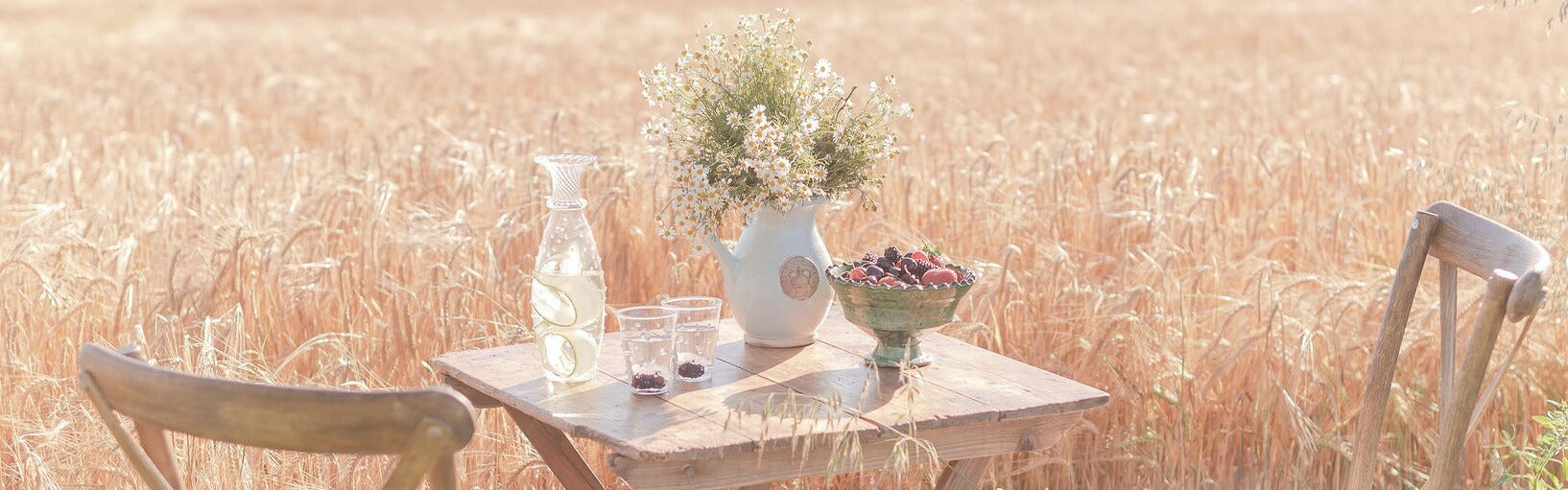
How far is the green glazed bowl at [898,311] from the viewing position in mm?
2502

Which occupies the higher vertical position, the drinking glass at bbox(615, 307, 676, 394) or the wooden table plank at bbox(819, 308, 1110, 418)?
the drinking glass at bbox(615, 307, 676, 394)

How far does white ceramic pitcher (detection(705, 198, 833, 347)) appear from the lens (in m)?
2.69

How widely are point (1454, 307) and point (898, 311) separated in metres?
0.83

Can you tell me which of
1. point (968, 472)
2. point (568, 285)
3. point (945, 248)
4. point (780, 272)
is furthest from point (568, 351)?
point (945, 248)

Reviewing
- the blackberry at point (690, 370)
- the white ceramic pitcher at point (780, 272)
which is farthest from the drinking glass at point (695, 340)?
the white ceramic pitcher at point (780, 272)

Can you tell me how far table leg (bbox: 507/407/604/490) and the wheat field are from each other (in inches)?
13.7

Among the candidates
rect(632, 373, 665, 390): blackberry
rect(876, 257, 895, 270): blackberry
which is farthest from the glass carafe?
rect(876, 257, 895, 270): blackberry

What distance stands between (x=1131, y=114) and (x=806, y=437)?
20.1ft

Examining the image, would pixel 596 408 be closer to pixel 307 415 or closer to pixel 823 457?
pixel 823 457

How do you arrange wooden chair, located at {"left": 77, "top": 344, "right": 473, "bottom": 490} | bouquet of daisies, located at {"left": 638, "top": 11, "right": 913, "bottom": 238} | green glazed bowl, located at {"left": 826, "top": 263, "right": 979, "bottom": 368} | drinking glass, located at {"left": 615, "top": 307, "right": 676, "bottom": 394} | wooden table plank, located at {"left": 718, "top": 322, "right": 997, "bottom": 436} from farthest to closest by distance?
bouquet of daisies, located at {"left": 638, "top": 11, "right": 913, "bottom": 238} < green glazed bowl, located at {"left": 826, "top": 263, "right": 979, "bottom": 368} < drinking glass, located at {"left": 615, "top": 307, "right": 676, "bottom": 394} < wooden table plank, located at {"left": 718, "top": 322, "right": 997, "bottom": 436} < wooden chair, located at {"left": 77, "top": 344, "right": 473, "bottom": 490}

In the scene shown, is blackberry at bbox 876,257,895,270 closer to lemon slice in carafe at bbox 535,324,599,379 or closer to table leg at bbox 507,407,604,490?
lemon slice in carafe at bbox 535,324,599,379

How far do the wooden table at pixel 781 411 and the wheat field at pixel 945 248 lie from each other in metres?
0.16

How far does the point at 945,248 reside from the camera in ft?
14.9

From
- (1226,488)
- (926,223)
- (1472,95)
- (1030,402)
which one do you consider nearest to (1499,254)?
(1030,402)
